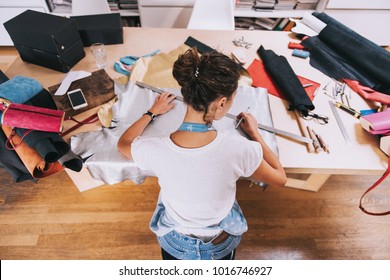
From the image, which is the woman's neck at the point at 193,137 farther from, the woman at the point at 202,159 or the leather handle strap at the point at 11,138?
the leather handle strap at the point at 11,138

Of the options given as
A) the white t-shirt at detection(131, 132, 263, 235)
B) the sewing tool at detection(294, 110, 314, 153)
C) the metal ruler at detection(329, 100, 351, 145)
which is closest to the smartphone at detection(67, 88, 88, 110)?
the white t-shirt at detection(131, 132, 263, 235)

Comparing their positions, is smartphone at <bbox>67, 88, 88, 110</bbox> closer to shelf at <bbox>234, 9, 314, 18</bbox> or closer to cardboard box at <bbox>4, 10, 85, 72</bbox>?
cardboard box at <bbox>4, 10, 85, 72</bbox>

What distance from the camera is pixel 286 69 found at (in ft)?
4.45

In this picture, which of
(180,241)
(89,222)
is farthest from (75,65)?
(180,241)

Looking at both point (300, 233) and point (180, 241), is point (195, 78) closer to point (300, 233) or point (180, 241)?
point (180, 241)

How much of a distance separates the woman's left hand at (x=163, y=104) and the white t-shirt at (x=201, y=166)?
0.30 metres

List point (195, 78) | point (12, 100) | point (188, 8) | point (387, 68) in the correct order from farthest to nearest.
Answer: point (188, 8) < point (387, 68) < point (12, 100) < point (195, 78)

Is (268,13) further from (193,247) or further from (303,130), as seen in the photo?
(193,247)

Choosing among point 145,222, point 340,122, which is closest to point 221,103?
point 340,122

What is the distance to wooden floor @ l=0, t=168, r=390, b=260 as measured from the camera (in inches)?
62.2

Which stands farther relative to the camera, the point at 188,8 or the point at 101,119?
the point at 188,8

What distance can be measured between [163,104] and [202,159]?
1.53 feet

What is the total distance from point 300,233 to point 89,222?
1372 millimetres

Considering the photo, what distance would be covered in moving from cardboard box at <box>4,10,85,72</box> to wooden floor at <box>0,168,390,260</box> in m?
0.89
